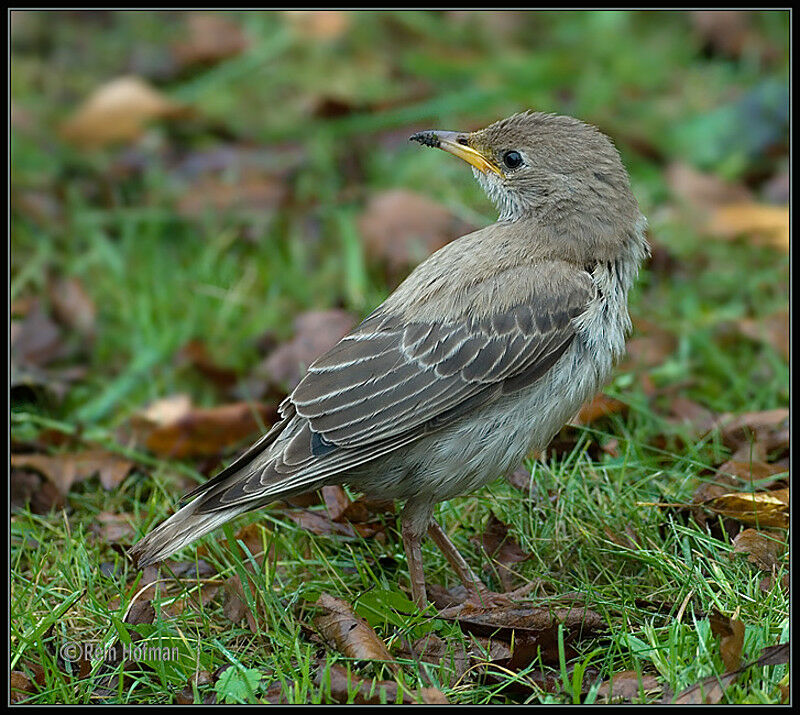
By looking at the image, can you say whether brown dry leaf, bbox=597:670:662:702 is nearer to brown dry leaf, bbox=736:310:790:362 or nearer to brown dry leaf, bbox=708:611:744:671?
brown dry leaf, bbox=708:611:744:671

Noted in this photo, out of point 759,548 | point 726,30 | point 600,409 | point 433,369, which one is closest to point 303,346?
point 600,409

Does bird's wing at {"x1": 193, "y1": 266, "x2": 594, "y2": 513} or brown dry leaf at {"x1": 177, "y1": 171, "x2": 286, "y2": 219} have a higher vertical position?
brown dry leaf at {"x1": 177, "y1": 171, "x2": 286, "y2": 219}

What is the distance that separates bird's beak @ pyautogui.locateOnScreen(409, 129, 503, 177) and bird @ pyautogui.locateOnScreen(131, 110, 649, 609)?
0.32m

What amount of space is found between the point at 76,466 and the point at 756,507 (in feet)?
9.69

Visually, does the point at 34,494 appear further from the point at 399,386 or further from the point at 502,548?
the point at 502,548

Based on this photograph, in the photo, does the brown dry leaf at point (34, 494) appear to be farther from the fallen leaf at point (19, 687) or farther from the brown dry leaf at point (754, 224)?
the brown dry leaf at point (754, 224)

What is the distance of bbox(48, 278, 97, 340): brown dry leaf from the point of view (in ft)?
21.1

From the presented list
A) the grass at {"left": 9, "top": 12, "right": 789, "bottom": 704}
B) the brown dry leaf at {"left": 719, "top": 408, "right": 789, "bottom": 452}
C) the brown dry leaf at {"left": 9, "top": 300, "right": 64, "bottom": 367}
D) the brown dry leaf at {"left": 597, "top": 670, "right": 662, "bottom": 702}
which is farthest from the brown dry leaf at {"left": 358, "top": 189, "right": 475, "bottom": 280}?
the brown dry leaf at {"left": 597, "top": 670, "right": 662, "bottom": 702}

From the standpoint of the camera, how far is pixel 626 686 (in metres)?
3.60

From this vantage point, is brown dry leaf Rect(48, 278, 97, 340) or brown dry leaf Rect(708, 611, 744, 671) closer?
brown dry leaf Rect(708, 611, 744, 671)

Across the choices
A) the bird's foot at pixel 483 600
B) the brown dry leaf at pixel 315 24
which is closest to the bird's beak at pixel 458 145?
the bird's foot at pixel 483 600

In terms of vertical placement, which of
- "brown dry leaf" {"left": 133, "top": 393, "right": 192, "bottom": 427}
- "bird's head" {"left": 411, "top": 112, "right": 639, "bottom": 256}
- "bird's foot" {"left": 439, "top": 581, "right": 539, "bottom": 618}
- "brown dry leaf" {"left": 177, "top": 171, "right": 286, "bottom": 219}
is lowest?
"bird's foot" {"left": 439, "top": 581, "right": 539, "bottom": 618}

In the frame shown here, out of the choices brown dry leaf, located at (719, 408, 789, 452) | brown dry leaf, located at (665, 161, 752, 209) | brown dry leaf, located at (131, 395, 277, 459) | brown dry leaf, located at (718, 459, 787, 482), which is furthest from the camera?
brown dry leaf, located at (665, 161, 752, 209)

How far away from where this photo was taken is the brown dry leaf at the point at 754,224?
265 inches
